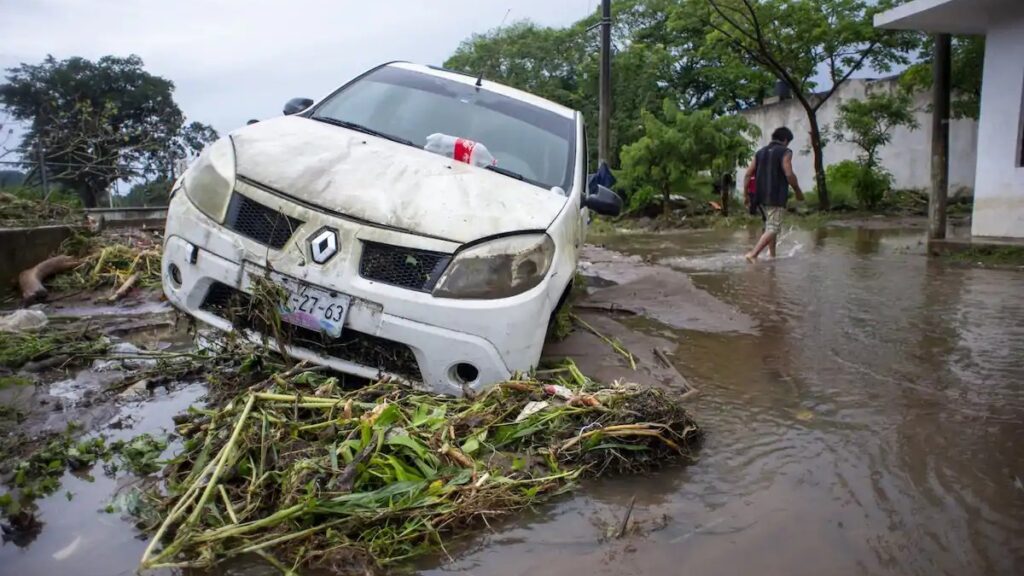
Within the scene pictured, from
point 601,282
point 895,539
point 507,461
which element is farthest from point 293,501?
point 601,282

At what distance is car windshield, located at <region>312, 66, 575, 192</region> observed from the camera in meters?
4.40

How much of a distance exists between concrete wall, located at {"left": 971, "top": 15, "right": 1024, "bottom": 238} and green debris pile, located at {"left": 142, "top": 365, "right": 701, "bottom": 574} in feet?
28.0

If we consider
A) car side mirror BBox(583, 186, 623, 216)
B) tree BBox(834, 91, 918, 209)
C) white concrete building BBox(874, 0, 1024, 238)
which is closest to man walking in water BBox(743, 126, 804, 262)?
white concrete building BBox(874, 0, 1024, 238)

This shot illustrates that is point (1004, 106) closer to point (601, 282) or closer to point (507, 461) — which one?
point (601, 282)

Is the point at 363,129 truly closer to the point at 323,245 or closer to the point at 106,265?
the point at 323,245

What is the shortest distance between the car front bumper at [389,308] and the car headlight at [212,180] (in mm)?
83

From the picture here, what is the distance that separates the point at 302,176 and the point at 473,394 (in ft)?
4.26

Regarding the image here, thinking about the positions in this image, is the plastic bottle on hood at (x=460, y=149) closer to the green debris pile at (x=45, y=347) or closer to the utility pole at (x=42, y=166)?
the green debris pile at (x=45, y=347)

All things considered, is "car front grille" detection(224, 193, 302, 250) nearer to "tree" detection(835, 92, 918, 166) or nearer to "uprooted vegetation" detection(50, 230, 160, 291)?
"uprooted vegetation" detection(50, 230, 160, 291)

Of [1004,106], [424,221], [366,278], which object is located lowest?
[366,278]

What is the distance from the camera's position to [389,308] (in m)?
3.06

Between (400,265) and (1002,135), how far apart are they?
9295 millimetres

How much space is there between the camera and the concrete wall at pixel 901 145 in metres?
20.2

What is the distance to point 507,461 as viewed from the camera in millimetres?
2703
